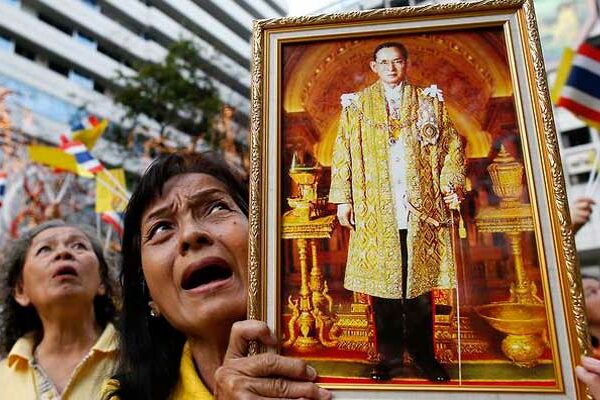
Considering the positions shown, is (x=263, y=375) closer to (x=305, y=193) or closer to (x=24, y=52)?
(x=305, y=193)

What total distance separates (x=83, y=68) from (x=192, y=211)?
69.6 ft

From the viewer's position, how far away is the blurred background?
11.3 meters

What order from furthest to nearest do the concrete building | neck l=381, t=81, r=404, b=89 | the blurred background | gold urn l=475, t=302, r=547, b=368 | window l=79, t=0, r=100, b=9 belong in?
window l=79, t=0, r=100, b=9 → the concrete building → the blurred background → neck l=381, t=81, r=404, b=89 → gold urn l=475, t=302, r=547, b=368

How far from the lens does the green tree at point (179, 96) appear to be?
12445 mm

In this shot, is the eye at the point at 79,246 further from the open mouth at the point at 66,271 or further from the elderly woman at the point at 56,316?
the open mouth at the point at 66,271

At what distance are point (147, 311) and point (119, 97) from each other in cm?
1194

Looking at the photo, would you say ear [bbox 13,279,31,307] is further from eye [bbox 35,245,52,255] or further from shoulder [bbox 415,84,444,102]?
shoulder [bbox 415,84,444,102]

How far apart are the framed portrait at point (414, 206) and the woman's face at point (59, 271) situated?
6.09 feet

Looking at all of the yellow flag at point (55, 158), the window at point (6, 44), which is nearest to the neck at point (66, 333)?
the yellow flag at point (55, 158)

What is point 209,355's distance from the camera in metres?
1.73

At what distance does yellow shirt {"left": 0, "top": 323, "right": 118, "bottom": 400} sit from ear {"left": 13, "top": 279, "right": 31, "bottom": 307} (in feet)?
1.16

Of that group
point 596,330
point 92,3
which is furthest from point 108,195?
point 92,3

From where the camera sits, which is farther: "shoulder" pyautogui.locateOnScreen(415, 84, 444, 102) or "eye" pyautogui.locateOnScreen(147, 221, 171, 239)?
"eye" pyautogui.locateOnScreen(147, 221, 171, 239)

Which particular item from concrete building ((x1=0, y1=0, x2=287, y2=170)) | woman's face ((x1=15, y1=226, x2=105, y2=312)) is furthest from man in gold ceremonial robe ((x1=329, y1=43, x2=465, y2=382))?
concrete building ((x1=0, y1=0, x2=287, y2=170))
